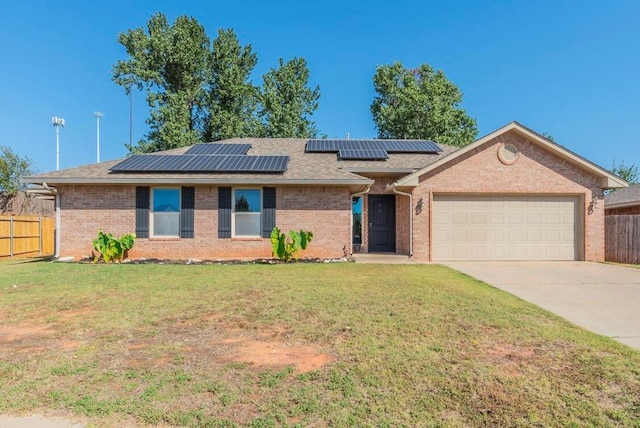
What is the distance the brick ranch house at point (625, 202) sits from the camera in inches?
674

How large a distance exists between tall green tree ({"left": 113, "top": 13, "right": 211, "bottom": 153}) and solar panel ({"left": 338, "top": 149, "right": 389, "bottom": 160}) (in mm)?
14370

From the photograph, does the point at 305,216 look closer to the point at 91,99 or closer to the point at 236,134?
the point at 236,134

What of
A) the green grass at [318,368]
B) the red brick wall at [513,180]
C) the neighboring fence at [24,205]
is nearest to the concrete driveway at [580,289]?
the green grass at [318,368]

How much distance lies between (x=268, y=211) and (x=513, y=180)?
8740mm

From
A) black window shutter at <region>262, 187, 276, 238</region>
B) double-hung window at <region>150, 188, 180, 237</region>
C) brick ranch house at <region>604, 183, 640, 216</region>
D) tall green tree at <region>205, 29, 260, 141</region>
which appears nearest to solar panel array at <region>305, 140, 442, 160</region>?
black window shutter at <region>262, 187, 276, 238</region>

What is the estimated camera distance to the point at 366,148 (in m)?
16.6

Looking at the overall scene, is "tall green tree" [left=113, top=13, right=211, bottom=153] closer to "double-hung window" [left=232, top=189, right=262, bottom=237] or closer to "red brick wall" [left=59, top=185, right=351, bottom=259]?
"red brick wall" [left=59, top=185, right=351, bottom=259]

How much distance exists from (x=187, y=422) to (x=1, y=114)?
3121 centimetres

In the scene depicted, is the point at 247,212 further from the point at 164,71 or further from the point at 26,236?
the point at 164,71

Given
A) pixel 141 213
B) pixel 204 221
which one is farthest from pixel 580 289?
pixel 141 213

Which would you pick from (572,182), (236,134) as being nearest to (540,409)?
(572,182)

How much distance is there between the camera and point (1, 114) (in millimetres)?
24703

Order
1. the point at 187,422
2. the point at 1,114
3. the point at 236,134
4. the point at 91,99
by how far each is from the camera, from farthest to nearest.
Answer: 1. the point at 91,99
2. the point at 236,134
3. the point at 1,114
4. the point at 187,422

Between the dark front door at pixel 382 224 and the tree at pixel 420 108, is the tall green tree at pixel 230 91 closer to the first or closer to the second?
the tree at pixel 420 108
